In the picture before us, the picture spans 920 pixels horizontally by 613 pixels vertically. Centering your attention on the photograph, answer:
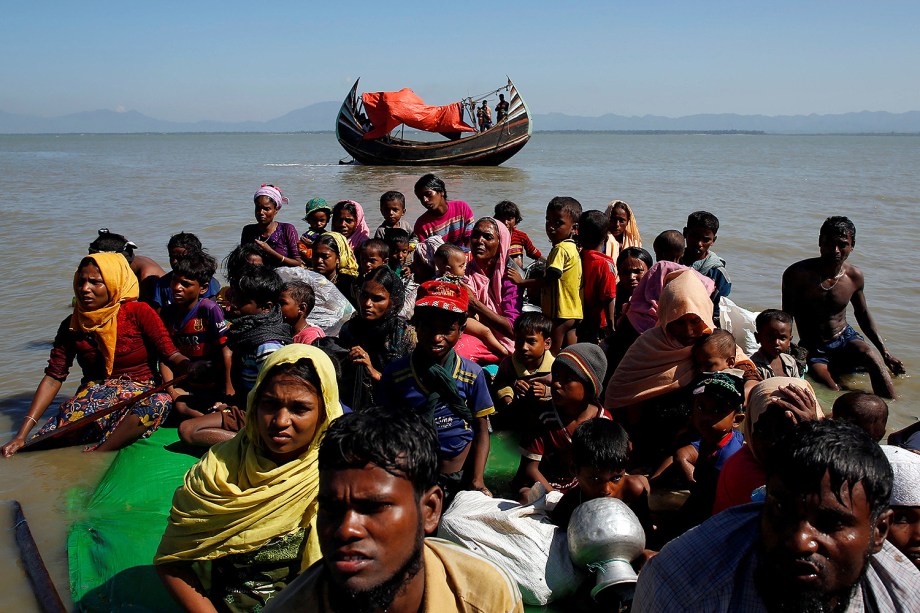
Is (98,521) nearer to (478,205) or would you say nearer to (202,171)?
(478,205)

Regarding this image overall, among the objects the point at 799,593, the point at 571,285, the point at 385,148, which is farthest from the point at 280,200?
the point at 385,148

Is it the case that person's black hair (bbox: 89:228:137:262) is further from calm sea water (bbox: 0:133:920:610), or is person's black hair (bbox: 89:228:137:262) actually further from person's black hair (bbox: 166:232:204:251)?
calm sea water (bbox: 0:133:920:610)

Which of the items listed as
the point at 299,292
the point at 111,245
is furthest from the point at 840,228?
the point at 111,245

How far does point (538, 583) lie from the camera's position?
2.79 metres

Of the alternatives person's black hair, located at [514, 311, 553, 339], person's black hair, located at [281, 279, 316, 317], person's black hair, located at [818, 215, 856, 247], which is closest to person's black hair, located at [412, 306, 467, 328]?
person's black hair, located at [514, 311, 553, 339]

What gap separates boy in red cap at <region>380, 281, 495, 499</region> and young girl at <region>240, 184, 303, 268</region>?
3388 millimetres

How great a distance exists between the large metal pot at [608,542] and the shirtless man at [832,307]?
3.63 meters

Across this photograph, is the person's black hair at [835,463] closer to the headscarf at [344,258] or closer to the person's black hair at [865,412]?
the person's black hair at [865,412]

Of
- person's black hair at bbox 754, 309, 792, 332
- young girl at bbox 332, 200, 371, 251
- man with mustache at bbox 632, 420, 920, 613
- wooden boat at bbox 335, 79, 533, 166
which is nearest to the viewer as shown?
man with mustache at bbox 632, 420, 920, 613

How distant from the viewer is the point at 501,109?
30469mm

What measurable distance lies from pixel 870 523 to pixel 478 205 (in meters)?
17.0

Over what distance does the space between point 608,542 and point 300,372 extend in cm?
121

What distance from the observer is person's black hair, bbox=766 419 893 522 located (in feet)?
4.86

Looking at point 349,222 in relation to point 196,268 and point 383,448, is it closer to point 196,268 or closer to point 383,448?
Answer: point 196,268
